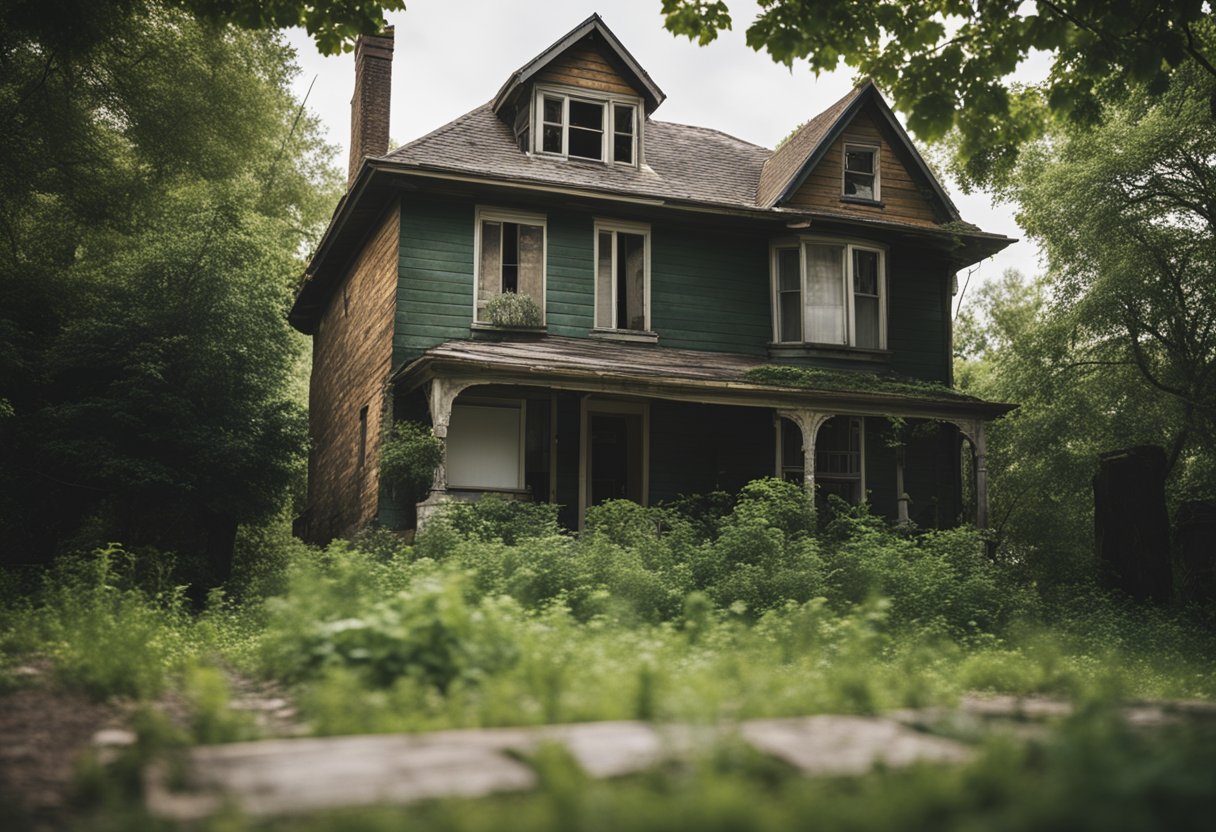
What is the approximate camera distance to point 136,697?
6297 mm

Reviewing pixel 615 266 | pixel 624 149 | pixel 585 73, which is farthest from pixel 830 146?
pixel 615 266

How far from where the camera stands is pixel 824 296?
63.5 ft

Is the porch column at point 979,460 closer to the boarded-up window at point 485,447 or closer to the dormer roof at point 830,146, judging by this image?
the dormer roof at point 830,146

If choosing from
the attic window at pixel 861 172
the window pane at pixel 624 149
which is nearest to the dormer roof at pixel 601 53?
the window pane at pixel 624 149

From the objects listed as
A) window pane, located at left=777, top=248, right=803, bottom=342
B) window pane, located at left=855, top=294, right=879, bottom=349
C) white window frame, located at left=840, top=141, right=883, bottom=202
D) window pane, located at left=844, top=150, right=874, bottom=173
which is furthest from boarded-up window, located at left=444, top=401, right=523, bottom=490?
window pane, located at left=844, top=150, right=874, bottom=173

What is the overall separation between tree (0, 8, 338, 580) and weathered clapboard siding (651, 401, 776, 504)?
6.14 meters

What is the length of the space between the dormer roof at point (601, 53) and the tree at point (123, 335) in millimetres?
4942

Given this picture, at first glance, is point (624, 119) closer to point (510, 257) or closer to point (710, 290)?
point (710, 290)

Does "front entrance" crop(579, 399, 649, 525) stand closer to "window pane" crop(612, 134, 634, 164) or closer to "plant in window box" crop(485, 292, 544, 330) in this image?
"plant in window box" crop(485, 292, 544, 330)

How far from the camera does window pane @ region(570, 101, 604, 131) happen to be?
19094 mm

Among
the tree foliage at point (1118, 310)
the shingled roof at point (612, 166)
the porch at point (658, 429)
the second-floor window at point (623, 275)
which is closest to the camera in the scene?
the porch at point (658, 429)

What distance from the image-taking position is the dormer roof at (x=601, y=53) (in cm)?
1836

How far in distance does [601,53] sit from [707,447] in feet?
24.1

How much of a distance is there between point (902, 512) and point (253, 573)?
11.4m
